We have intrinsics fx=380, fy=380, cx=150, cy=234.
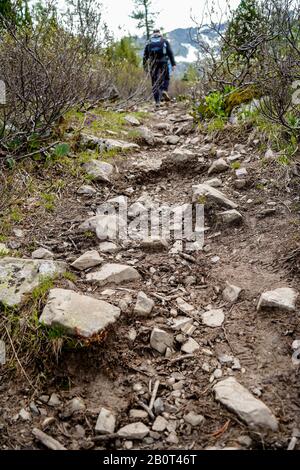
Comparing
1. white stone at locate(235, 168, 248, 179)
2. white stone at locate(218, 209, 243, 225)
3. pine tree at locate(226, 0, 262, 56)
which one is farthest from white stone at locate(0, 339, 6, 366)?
pine tree at locate(226, 0, 262, 56)

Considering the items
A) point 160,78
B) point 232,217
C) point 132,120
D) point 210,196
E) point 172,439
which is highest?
point 160,78

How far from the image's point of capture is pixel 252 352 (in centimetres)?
189

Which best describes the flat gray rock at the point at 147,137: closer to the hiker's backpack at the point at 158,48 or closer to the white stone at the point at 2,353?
the hiker's backpack at the point at 158,48

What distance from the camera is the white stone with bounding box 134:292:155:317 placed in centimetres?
211

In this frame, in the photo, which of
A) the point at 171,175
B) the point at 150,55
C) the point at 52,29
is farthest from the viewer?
the point at 150,55

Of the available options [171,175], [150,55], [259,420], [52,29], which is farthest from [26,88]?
[150,55]

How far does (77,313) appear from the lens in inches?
76.9

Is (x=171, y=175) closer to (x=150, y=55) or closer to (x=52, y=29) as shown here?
(x=52, y=29)

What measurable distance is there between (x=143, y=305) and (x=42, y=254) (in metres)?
0.89

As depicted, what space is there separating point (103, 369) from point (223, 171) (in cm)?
260

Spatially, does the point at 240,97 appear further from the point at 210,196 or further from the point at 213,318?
the point at 213,318

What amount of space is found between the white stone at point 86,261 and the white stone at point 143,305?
0.47 meters

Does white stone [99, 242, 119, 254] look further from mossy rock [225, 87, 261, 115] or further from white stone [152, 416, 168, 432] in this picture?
mossy rock [225, 87, 261, 115]

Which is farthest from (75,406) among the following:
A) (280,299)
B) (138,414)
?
(280,299)
